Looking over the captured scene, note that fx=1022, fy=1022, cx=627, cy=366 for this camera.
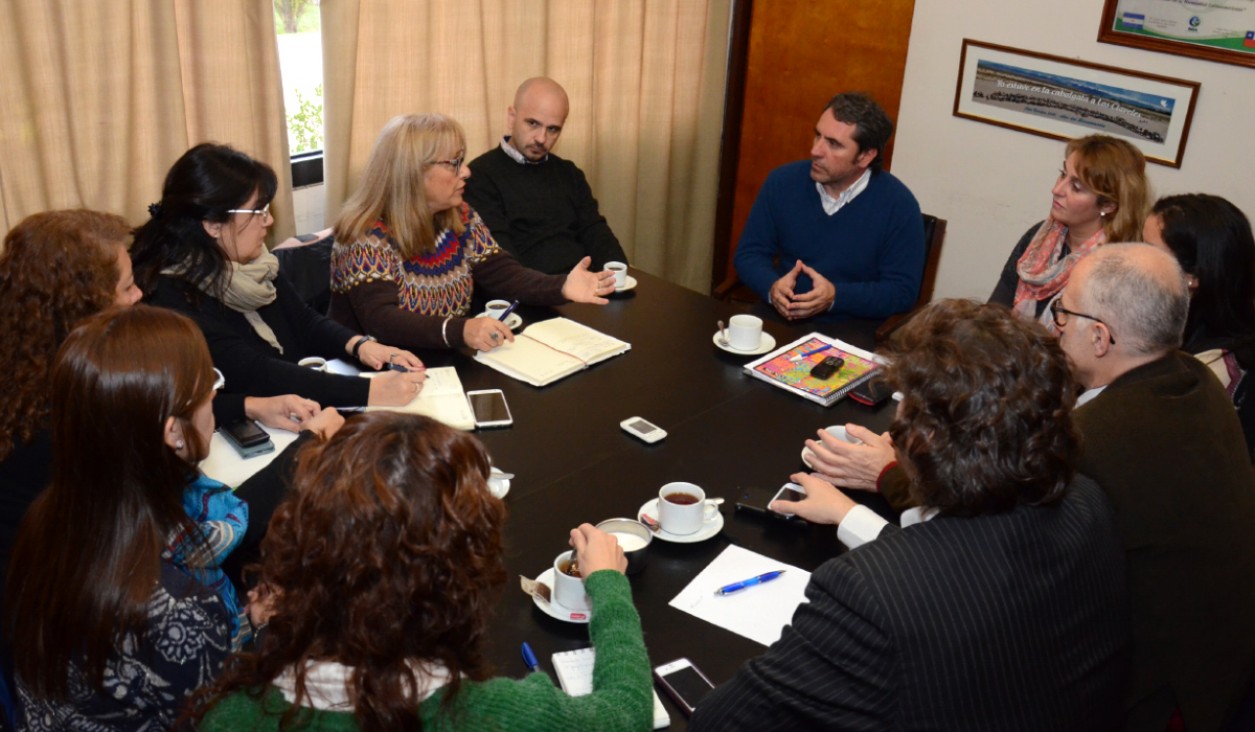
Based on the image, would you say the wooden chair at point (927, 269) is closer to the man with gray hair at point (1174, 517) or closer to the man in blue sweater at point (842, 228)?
the man in blue sweater at point (842, 228)

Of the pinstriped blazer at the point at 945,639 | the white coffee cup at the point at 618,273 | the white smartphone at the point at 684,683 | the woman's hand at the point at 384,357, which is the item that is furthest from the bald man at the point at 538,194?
the pinstriped blazer at the point at 945,639

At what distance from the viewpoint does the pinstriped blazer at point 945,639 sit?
132 cm

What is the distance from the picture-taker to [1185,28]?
3.56m

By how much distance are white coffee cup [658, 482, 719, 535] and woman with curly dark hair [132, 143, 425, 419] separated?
718mm

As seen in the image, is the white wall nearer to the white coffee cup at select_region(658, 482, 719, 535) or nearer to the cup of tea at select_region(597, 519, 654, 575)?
the white coffee cup at select_region(658, 482, 719, 535)

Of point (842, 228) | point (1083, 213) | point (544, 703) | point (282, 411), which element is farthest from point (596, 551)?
point (842, 228)

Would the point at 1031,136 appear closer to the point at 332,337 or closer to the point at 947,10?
the point at 947,10

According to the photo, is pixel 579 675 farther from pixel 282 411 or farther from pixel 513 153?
pixel 513 153

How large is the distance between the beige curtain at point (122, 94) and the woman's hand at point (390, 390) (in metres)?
1.36

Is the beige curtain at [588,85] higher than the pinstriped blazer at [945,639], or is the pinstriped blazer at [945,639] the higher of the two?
the beige curtain at [588,85]

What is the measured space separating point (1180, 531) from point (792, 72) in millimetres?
3171

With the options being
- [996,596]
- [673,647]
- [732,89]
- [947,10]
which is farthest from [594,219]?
[996,596]

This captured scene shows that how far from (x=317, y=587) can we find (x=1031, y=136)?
11.9ft

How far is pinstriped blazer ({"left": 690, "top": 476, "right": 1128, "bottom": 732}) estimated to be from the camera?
132 cm
